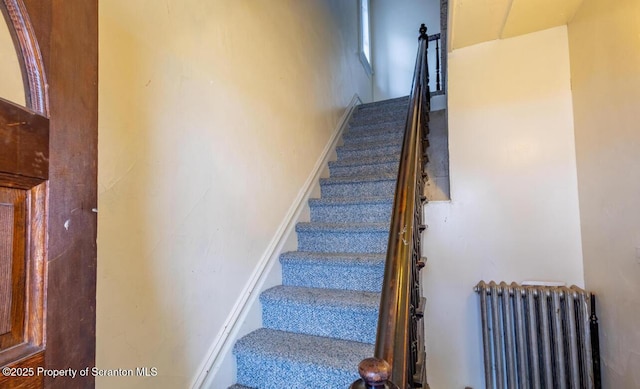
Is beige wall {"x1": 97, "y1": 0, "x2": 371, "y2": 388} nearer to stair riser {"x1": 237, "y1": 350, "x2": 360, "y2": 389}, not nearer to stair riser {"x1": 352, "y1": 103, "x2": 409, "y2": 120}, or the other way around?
stair riser {"x1": 237, "y1": 350, "x2": 360, "y2": 389}

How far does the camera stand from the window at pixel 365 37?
4.38 m

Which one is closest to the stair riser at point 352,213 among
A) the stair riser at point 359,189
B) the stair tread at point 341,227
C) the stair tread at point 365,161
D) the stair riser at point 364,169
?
the stair tread at point 341,227

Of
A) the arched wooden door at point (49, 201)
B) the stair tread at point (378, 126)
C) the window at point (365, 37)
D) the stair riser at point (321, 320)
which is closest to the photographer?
the arched wooden door at point (49, 201)

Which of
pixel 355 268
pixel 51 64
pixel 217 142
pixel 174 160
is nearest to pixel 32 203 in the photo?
pixel 51 64

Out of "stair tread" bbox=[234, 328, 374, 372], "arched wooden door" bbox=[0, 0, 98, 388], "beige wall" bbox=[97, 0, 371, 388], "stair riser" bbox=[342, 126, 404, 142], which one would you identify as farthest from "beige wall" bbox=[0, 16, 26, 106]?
"stair riser" bbox=[342, 126, 404, 142]

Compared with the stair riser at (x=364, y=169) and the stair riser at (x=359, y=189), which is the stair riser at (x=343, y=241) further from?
the stair riser at (x=364, y=169)

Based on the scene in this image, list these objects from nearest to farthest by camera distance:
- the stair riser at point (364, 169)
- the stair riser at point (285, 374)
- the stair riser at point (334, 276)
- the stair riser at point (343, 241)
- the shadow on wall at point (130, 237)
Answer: the shadow on wall at point (130, 237) < the stair riser at point (285, 374) < the stair riser at point (334, 276) < the stair riser at point (343, 241) < the stair riser at point (364, 169)

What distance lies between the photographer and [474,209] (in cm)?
211

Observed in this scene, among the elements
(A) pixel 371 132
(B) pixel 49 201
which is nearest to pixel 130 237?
(B) pixel 49 201

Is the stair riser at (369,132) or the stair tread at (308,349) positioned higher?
the stair riser at (369,132)

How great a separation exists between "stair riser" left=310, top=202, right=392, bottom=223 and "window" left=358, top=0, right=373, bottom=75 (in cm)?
289

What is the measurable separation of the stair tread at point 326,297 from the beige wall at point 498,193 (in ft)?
2.54

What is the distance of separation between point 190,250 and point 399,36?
198 inches

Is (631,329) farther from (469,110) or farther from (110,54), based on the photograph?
(110,54)
